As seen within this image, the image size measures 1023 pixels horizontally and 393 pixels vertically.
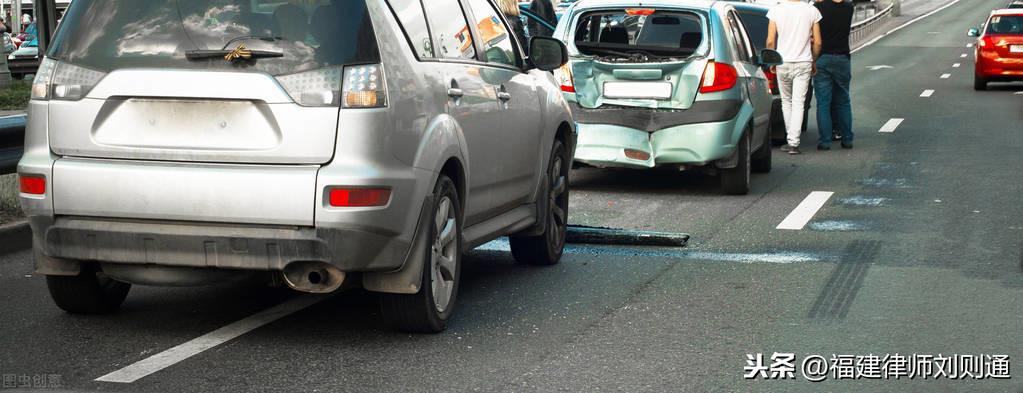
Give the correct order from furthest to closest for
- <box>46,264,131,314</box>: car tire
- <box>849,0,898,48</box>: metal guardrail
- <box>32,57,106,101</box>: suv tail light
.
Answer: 1. <box>849,0,898,48</box>: metal guardrail
2. <box>46,264,131,314</box>: car tire
3. <box>32,57,106,101</box>: suv tail light

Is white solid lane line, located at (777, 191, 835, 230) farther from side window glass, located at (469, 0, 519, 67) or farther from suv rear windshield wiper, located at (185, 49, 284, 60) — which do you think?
suv rear windshield wiper, located at (185, 49, 284, 60)

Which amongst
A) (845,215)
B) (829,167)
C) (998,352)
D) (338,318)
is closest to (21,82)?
(829,167)

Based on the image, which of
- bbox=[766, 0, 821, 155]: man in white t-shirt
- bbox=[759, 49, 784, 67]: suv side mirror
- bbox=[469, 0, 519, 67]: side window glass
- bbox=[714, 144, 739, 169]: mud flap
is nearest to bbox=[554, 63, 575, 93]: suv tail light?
bbox=[714, 144, 739, 169]: mud flap

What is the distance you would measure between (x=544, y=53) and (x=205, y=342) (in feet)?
8.86

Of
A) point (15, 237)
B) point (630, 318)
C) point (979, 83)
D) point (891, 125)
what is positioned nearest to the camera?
point (630, 318)

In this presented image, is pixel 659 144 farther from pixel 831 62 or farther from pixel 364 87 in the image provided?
pixel 364 87

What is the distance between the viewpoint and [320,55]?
18.4 feet

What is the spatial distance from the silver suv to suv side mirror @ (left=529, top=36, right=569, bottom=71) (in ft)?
5.99

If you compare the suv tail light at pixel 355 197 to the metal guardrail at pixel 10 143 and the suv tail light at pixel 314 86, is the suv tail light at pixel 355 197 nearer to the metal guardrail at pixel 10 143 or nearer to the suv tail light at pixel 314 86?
the suv tail light at pixel 314 86

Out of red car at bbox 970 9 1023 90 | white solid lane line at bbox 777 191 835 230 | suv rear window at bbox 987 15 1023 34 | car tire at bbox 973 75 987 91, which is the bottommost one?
car tire at bbox 973 75 987 91

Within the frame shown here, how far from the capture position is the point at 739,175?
1173 centimetres

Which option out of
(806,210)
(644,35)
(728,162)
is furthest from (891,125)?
(806,210)

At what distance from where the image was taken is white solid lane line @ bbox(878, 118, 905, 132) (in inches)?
727

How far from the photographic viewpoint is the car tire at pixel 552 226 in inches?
Answer: 319
